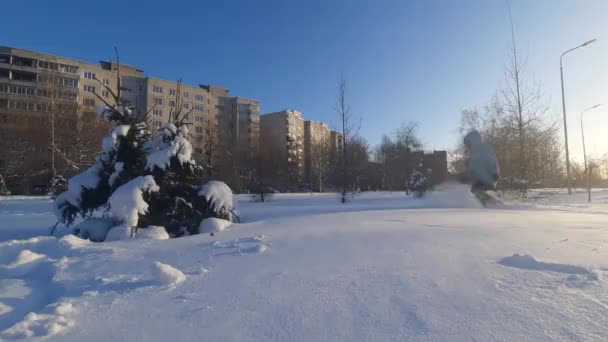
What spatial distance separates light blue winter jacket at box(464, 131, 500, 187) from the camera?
12539 mm

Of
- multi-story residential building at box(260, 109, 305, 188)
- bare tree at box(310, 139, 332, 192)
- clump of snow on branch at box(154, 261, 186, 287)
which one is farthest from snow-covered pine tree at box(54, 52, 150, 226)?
multi-story residential building at box(260, 109, 305, 188)

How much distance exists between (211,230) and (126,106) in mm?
3781

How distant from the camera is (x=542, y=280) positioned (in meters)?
2.85

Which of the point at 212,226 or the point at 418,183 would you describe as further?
the point at 418,183

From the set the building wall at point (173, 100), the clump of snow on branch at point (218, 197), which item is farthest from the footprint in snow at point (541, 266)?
the building wall at point (173, 100)

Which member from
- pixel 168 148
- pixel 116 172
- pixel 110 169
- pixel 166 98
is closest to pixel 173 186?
pixel 168 148

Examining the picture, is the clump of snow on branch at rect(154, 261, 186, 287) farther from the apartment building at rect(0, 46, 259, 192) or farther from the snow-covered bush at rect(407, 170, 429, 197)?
the snow-covered bush at rect(407, 170, 429, 197)

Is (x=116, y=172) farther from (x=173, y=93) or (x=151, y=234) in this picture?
(x=173, y=93)

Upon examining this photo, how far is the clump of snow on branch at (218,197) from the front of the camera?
7.48 m

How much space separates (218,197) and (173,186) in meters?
1.07

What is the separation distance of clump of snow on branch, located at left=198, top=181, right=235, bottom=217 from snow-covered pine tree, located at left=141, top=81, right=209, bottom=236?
0.18 m

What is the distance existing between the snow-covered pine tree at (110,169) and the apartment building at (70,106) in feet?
1.65

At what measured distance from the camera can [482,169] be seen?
12.7 metres

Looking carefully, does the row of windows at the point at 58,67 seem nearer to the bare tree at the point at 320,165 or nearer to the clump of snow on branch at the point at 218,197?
the bare tree at the point at 320,165
